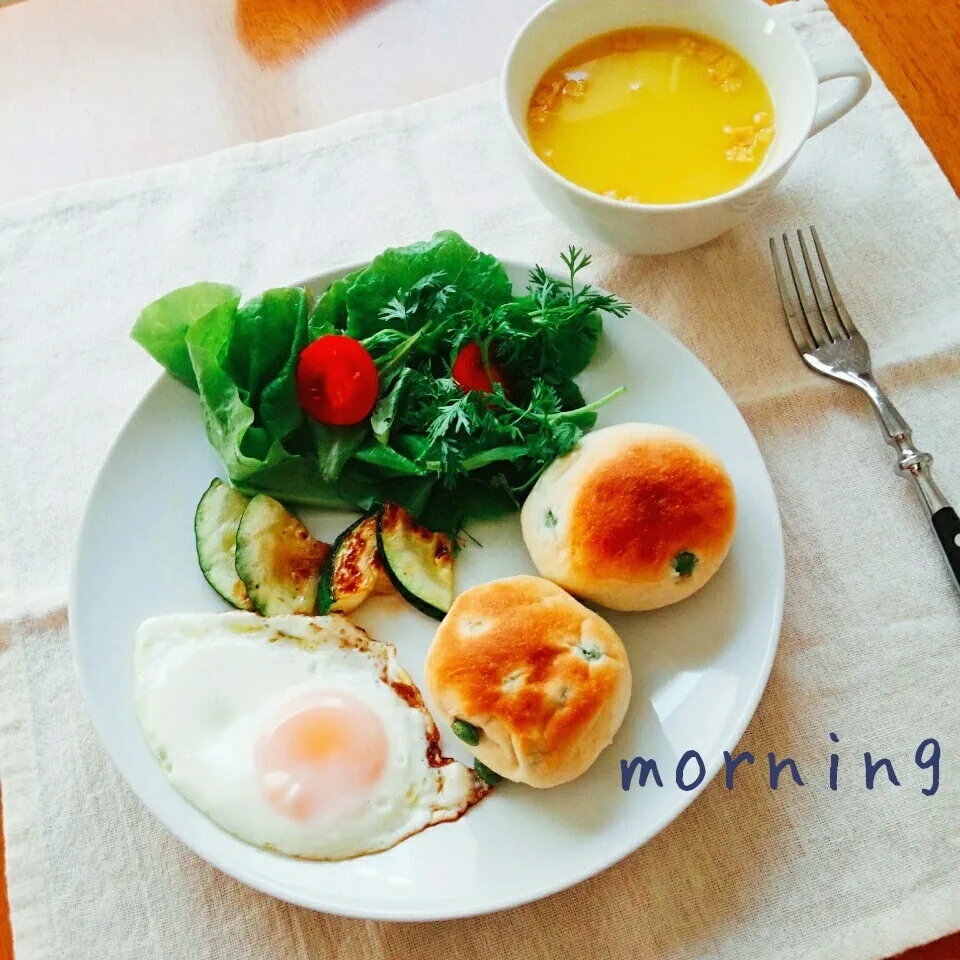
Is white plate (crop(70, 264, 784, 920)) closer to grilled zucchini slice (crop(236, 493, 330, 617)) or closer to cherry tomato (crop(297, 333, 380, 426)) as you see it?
grilled zucchini slice (crop(236, 493, 330, 617))

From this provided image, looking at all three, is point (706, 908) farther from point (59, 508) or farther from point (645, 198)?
point (59, 508)

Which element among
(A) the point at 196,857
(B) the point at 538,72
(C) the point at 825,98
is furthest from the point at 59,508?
(C) the point at 825,98

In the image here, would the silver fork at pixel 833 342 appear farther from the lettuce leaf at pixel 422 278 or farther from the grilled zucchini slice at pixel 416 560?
the grilled zucchini slice at pixel 416 560

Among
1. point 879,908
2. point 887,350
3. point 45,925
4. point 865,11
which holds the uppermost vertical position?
point 865,11

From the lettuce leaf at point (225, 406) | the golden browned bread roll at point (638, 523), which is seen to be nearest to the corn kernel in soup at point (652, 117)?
the golden browned bread roll at point (638, 523)

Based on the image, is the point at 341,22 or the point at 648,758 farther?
the point at 341,22

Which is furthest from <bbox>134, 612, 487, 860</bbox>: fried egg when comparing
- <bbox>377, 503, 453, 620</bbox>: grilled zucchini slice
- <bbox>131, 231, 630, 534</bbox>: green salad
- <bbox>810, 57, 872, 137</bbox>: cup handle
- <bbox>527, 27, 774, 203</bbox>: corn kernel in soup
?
<bbox>810, 57, 872, 137</bbox>: cup handle
